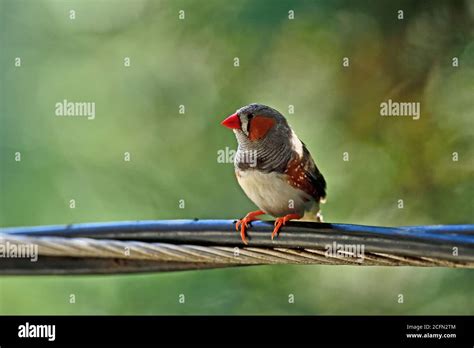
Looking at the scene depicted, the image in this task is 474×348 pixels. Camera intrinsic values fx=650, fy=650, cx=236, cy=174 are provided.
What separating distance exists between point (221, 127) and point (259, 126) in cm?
160

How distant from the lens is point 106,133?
3.98 metres

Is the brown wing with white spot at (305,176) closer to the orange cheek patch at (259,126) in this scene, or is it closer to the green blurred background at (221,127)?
the orange cheek patch at (259,126)

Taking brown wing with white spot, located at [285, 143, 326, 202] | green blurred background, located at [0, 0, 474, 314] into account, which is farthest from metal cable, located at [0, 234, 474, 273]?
green blurred background, located at [0, 0, 474, 314]

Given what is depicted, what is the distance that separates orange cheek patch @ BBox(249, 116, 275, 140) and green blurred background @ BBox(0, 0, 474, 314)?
4.54 feet

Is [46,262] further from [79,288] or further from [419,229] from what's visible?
[79,288]

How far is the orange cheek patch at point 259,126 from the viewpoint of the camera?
2248mm

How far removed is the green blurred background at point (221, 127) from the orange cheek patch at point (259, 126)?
1383mm

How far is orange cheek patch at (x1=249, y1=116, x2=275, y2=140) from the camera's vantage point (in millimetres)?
2248

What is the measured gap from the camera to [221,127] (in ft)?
12.6

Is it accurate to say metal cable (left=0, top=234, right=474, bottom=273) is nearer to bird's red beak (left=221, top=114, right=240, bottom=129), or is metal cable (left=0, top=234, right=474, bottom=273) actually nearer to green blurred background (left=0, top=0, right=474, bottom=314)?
bird's red beak (left=221, top=114, right=240, bottom=129)

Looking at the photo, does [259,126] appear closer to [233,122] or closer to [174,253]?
[233,122]

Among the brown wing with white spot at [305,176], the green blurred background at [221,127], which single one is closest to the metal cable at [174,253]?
the brown wing with white spot at [305,176]

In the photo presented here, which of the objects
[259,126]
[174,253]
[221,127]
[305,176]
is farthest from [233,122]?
[221,127]
